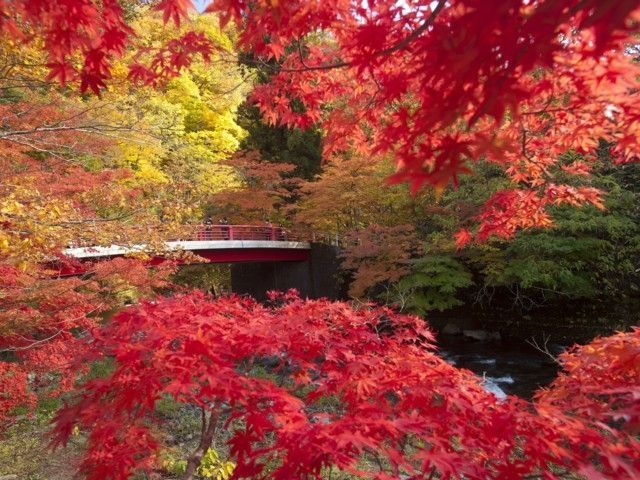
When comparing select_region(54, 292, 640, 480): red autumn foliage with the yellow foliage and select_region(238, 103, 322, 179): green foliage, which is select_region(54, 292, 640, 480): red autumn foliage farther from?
select_region(238, 103, 322, 179): green foliage

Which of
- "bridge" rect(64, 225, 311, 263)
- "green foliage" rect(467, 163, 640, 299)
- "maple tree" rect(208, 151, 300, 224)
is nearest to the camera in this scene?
"green foliage" rect(467, 163, 640, 299)

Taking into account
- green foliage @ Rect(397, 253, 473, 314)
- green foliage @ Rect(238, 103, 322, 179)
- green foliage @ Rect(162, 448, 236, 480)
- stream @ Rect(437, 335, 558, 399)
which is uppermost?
green foliage @ Rect(238, 103, 322, 179)

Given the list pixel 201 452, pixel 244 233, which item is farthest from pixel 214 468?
pixel 244 233

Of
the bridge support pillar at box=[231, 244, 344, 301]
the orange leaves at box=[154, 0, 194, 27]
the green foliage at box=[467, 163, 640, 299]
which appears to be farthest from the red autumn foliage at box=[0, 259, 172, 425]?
the bridge support pillar at box=[231, 244, 344, 301]

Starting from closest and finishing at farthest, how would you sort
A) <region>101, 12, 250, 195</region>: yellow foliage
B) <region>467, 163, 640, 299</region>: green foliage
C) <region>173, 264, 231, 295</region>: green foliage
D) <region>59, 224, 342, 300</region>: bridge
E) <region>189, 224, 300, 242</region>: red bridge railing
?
<region>467, 163, 640, 299</region>: green foliage < <region>101, 12, 250, 195</region>: yellow foliage < <region>189, 224, 300, 242</region>: red bridge railing < <region>59, 224, 342, 300</region>: bridge < <region>173, 264, 231, 295</region>: green foliage

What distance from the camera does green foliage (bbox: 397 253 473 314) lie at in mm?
12938

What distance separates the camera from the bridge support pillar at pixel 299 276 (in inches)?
729

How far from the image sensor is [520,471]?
205 cm

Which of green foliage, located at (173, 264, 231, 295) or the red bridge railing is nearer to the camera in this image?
the red bridge railing

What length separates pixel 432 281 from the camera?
13.0 meters

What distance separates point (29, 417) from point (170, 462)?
12.3 ft

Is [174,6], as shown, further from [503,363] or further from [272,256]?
[272,256]

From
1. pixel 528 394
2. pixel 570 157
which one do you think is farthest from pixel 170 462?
pixel 570 157

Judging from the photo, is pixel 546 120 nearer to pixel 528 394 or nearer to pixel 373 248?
pixel 528 394
